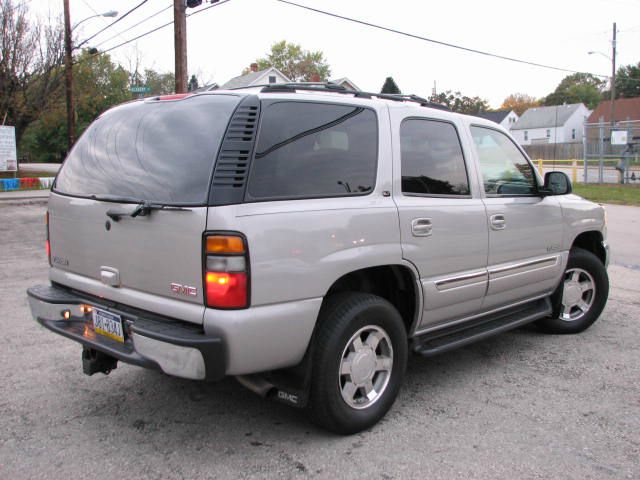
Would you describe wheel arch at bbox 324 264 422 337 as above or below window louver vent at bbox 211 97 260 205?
below

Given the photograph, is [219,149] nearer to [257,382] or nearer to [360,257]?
[360,257]

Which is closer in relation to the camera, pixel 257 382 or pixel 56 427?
pixel 257 382

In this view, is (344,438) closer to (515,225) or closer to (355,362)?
(355,362)

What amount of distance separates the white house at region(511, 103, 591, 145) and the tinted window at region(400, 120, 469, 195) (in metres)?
77.4

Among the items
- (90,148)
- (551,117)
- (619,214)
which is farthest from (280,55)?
(90,148)

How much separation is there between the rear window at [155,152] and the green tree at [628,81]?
3466 inches

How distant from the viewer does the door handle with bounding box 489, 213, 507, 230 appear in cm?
405

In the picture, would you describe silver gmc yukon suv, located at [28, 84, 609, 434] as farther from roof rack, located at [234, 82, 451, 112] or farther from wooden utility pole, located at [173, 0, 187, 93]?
wooden utility pole, located at [173, 0, 187, 93]

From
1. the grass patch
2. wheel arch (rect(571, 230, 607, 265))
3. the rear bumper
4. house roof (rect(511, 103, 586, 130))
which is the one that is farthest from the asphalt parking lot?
house roof (rect(511, 103, 586, 130))

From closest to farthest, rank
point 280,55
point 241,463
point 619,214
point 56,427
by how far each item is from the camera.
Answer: point 241,463 < point 56,427 < point 619,214 < point 280,55

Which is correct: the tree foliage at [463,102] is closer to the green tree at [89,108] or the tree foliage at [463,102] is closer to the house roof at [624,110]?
the house roof at [624,110]

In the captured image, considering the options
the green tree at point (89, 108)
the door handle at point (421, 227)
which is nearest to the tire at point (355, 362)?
the door handle at point (421, 227)

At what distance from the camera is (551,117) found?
77688mm

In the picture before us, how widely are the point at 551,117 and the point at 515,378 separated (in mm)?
81419
